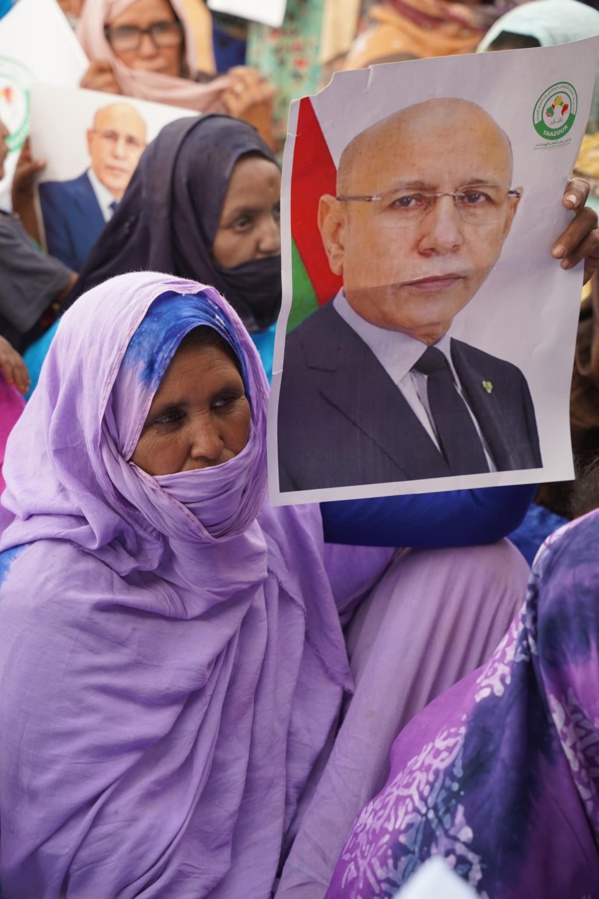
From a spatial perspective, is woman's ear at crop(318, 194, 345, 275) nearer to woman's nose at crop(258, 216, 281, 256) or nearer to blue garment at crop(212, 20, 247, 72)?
woman's nose at crop(258, 216, 281, 256)

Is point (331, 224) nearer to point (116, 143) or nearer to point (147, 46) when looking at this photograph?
point (116, 143)

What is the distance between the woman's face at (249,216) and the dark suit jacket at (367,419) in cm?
127

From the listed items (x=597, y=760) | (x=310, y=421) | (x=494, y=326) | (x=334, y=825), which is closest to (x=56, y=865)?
(x=334, y=825)

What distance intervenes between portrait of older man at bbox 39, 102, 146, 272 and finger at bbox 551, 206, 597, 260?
193cm

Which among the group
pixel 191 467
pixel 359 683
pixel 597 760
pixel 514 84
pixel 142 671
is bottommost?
pixel 359 683

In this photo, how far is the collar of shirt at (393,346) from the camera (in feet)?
4.60

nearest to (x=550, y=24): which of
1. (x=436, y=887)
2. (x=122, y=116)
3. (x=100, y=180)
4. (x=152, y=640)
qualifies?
(x=122, y=116)

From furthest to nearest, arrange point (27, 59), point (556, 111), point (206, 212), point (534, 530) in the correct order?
1. point (27, 59)
2. point (206, 212)
3. point (534, 530)
4. point (556, 111)

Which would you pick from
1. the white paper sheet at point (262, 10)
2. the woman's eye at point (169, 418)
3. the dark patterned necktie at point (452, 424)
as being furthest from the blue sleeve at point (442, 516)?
the white paper sheet at point (262, 10)

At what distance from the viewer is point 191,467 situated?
4.91 feet

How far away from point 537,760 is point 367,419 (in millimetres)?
556

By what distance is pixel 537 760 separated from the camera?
1.03m

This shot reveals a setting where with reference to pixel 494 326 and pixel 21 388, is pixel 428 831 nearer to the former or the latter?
pixel 494 326

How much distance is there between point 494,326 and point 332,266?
24 centimetres
